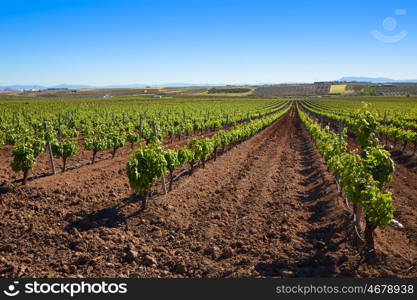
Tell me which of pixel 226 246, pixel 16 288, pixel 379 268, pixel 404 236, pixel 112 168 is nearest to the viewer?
pixel 16 288

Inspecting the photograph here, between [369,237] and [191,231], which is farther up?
[369,237]

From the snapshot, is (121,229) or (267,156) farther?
(267,156)

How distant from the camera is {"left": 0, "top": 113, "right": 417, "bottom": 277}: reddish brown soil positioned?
7059 millimetres

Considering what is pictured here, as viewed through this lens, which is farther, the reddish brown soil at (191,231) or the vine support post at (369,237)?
the vine support post at (369,237)

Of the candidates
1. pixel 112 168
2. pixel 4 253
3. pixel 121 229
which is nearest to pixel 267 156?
pixel 112 168

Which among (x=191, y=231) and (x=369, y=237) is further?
(x=191, y=231)

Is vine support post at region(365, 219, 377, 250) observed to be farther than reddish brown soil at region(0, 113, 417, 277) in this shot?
Yes

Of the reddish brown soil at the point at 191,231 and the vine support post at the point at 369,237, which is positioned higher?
the vine support post at the point at 369,237

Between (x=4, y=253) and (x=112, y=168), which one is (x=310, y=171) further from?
(x=4, y=253)

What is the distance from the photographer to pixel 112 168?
49.8ft

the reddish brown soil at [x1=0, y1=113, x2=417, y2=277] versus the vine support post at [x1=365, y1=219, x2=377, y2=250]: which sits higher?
the vine support post at [x1=365, y1=219, x2=377, y2=250]

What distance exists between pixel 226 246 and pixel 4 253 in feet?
17.4

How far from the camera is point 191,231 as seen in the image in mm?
8938

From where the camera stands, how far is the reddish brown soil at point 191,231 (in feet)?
23.2
